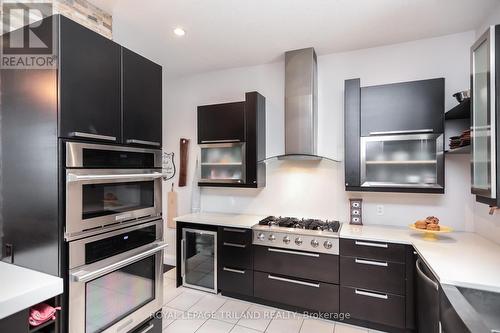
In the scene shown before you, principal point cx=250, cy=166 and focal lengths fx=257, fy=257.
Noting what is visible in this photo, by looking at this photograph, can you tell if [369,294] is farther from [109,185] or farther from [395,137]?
[109,185]

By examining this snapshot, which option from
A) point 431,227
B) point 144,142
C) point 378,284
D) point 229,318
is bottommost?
point 229,318

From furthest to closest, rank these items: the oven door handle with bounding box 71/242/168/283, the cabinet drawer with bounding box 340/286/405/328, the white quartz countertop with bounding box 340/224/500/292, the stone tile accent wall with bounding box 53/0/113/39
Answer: the cabinet drawer with bounding box 340/286/405/328 → the stone tile accent wall with bounding box 53/0/113/39 → the white quartz countertop with bounding box 340/224/500/292 → the oven door handle with bounding box 71/242/168/283

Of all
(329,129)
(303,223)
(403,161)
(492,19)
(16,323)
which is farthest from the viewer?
(329,129)

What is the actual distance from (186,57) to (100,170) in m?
2.19

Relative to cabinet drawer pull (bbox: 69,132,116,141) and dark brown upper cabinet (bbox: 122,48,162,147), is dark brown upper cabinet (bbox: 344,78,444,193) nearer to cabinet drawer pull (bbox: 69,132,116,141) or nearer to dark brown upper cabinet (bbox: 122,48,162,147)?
dark brown upper cabinet (bbox: 122,48,162,147)

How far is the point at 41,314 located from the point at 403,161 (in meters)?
2.99

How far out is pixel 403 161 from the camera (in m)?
2.56

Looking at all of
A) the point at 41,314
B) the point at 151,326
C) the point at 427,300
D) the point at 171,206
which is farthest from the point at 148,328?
the point at 171,206

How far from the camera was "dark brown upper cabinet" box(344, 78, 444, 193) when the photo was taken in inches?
95.2

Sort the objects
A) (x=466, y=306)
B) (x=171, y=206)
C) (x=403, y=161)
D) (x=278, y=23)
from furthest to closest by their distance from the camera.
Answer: (x=171, y=206)
(x=403, y=161)
(x=278, y=23)
(x=466, y=306)

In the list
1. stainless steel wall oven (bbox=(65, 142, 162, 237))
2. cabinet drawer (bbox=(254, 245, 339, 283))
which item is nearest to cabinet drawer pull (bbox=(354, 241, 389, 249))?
cabinet drawer (bbox=(254, 245, 339, 283))

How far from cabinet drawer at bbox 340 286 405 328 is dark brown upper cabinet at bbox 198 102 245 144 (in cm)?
201

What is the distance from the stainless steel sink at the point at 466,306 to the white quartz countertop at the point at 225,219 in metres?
1.78

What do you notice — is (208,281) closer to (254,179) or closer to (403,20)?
(254,179)
